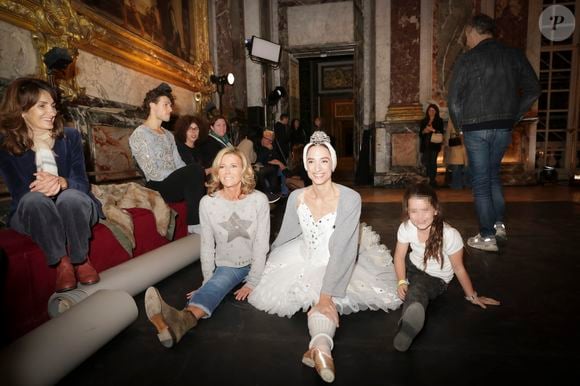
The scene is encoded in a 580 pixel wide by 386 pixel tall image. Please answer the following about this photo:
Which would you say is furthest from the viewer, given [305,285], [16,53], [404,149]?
[404,149]

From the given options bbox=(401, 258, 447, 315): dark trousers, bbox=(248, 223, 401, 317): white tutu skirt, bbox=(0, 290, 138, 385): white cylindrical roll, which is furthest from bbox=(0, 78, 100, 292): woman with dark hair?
bbox=(401, 258, 447, 315): dark trousers

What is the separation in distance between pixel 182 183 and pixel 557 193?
7325 mm

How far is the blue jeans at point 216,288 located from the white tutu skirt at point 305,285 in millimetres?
179

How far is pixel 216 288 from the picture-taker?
6.88 ft

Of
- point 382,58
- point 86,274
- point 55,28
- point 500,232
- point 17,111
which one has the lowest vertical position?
point 500,232

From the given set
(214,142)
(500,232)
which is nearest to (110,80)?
(214,142)

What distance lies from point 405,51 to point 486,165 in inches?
246

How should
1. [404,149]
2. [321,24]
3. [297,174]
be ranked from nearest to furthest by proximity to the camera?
[297,174] < [404,149] < [321,24]

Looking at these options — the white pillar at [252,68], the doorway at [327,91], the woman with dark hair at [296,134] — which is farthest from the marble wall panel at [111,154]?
the doorway at [327,91]

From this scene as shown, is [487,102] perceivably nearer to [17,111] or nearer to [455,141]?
[17,111]

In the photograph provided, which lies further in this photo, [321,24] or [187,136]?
[321,24]

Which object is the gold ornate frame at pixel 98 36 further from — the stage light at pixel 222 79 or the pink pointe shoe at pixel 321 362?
the pink pointe shoe at pixel 321 362

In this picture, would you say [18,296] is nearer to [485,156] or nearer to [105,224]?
[105,224]

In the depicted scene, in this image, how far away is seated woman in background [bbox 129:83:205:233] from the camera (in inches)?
135
